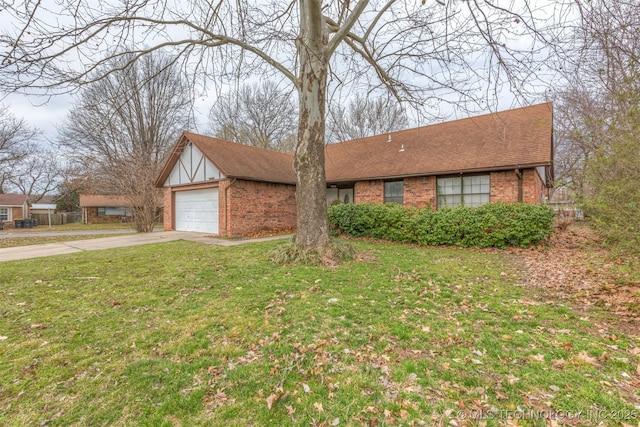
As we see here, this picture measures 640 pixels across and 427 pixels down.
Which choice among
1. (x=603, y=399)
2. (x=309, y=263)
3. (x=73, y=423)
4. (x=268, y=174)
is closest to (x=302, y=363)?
(x=73, y=423)

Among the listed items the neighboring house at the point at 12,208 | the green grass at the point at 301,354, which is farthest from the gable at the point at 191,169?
the neighboring house at the point at 12,208

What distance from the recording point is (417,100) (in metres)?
7.88

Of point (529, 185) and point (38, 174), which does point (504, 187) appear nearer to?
point (529, 185)

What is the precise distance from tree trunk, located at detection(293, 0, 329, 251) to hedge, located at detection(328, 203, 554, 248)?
4103 millimetres

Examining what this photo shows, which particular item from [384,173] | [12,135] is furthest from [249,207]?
[12,135]

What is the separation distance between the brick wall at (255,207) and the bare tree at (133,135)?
5.24 meters

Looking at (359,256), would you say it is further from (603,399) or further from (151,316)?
(603,399)

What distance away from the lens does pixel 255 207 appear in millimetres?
13844

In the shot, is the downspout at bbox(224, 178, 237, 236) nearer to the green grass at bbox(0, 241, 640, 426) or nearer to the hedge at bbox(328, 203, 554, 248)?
the hedge at bbox(328, 203, 554, 248)

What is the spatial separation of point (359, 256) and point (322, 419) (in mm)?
5717

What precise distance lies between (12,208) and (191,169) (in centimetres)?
3108

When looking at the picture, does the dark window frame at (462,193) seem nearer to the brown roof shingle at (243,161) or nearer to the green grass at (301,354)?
Result: the green grass at (301,354)

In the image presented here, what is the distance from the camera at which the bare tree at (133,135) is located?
16.6 m

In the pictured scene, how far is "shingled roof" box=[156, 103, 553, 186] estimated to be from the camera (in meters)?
11.2
